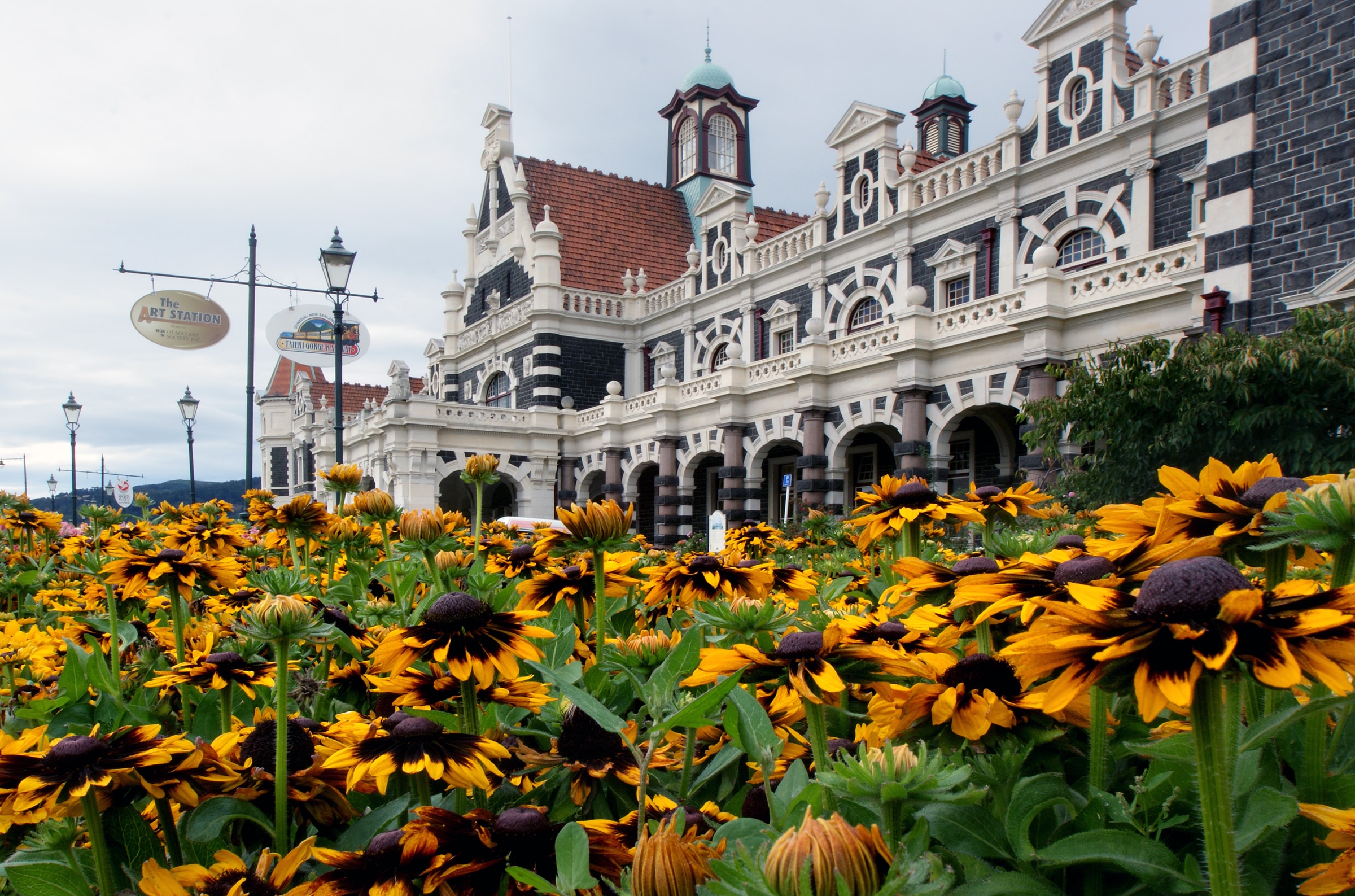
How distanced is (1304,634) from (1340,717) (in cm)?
39

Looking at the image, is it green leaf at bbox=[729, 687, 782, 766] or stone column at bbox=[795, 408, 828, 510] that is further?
stone column at bbox=[795, 408, 828, 510]

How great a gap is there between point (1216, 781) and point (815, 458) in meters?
17.1

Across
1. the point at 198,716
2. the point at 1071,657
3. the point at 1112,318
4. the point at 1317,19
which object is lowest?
the point at 198,716

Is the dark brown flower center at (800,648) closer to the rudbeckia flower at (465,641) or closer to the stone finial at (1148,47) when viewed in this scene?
the rudbeckia flower at (465,641)

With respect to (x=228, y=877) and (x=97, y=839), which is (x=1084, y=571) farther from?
(x=97, y=839)

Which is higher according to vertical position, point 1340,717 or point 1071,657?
point 1071,657

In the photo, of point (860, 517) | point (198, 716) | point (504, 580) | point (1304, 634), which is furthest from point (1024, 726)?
point (504, 580)

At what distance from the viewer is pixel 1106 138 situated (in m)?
14.6

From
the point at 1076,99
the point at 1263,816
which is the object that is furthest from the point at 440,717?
the point at 1076,99

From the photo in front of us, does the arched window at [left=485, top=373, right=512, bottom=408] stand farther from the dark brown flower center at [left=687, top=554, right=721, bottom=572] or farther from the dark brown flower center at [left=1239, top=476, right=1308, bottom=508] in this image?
the dark brown flower center at [left=1239, top=476, right=1308, bottom=508]

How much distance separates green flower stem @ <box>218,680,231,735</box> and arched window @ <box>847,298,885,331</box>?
60.3ft

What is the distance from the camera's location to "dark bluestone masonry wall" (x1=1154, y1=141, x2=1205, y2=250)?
44.7 feet

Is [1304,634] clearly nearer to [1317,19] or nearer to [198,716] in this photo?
[198,716]

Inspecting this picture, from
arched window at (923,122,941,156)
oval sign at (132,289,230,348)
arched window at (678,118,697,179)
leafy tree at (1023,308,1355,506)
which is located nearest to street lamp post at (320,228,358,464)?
oval sign at (132,289,230,348)
